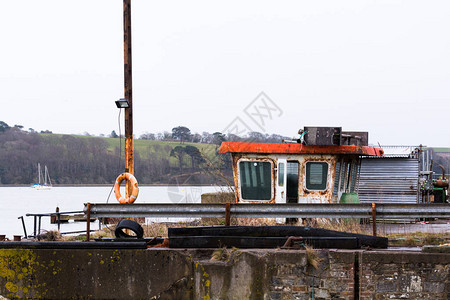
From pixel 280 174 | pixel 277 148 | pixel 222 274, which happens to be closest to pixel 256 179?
pixel 280 174

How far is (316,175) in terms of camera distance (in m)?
14.7

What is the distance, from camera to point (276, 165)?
1467 cm

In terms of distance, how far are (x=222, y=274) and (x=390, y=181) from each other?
16493 mm

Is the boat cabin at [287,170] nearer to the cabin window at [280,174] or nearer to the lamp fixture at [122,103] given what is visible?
the cabin window at [280,174]

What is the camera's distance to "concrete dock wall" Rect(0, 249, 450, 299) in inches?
286

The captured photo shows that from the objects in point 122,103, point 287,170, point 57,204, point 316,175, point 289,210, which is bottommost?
point 57,204

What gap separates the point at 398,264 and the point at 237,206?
8.26 feet

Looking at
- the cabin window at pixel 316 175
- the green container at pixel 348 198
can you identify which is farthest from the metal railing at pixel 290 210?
the green container at pixel 348 198

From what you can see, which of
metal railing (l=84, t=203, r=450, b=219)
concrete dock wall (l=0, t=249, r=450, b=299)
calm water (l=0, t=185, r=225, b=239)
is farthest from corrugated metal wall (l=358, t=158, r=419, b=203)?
concrete dock wall (l=0, t=249, r=450, b=299)

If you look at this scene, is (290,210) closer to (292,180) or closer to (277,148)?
(277,148)

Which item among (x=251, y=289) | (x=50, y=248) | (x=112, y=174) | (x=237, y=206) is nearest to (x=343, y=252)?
(x=251, y=289)

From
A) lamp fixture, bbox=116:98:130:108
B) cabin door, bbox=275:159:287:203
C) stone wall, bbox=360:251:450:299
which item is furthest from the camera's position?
lamp fixture, bbox=116:98:130:108

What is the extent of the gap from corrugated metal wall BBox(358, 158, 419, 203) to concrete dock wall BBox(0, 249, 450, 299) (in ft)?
50.2

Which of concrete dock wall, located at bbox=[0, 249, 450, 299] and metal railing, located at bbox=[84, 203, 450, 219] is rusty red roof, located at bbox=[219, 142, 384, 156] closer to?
metal railing, located at bbox=[84, 203, 450, 219]
